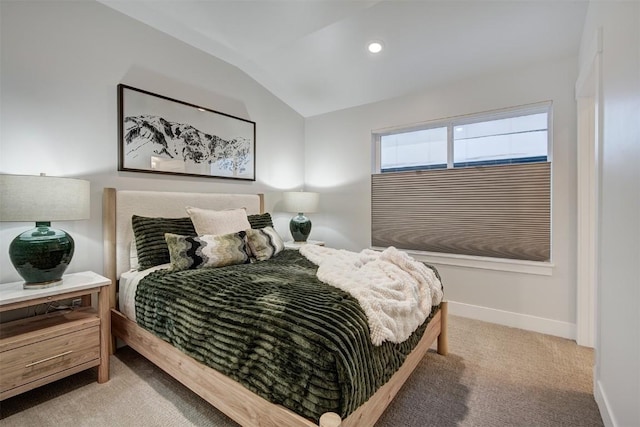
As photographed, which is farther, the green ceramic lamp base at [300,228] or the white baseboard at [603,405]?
the green ceramic lamp base at [300,228]

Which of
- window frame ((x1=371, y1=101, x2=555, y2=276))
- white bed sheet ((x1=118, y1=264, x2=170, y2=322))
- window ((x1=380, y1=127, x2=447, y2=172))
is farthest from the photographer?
window ((x1=380, y1=127, x2=447, y2=172))

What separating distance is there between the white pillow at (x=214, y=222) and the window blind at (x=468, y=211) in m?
1.72

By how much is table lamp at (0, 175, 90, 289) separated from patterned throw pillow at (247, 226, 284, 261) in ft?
3.85

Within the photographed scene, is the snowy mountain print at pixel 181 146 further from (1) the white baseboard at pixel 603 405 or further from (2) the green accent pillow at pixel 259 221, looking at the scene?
(1) the white baseboard at pixel 603 405

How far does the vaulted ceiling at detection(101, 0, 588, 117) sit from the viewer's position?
236cm

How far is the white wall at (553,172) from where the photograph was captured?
8.40ft

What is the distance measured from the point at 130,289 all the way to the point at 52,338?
479 mm

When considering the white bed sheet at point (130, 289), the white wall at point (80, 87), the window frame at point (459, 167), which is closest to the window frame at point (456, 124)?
the window frame at point (459, 167)

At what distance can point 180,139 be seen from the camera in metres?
2.87

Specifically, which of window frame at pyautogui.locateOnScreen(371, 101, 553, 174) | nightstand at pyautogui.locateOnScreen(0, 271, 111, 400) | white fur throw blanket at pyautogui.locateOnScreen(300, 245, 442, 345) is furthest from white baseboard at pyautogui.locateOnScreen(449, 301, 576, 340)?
nightstand at pyautogui.locateOnScreen(0, 271, 111, 400)

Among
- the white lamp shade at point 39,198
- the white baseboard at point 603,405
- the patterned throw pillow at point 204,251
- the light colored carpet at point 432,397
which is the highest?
the white lamp shade at point 39,198

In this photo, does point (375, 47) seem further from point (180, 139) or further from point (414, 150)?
point (180, 139)

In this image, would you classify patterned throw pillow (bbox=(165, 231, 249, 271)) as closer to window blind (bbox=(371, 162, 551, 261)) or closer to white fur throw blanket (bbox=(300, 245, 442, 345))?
white fur throw blanket (bbox=(300, 245, 442, 345))

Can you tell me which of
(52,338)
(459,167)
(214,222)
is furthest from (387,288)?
(459,167)
